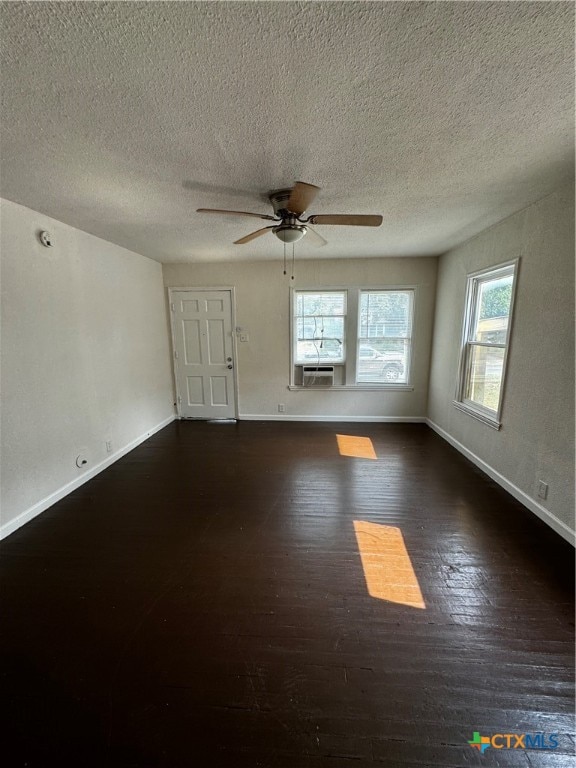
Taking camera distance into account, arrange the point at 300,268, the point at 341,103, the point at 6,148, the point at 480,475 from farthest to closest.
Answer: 1. the point at 300,268
2. the point at 480,475
3. the point at 6,148
4. the point at 341,103

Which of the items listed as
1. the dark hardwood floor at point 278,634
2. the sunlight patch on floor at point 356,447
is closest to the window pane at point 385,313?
the sunlight patch on floor at point 356,447

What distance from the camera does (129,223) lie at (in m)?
2.71

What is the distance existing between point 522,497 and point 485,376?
1239 mm

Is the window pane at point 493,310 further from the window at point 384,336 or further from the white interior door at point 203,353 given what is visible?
the white interior door at point 203,353

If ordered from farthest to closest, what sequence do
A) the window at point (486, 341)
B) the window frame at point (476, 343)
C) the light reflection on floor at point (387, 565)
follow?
the window at point (486, 341), the window frame at point (476, 343), the light reflection on floor at point (387, 565)

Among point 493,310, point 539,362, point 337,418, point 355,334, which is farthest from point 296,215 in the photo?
point 337,418

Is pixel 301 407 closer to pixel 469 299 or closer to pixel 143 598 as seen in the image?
pixel 469 299

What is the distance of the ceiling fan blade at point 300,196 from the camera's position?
5.51ft

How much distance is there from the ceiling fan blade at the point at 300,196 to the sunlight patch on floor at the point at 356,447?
2.59 metres

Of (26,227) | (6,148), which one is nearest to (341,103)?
(6,148)

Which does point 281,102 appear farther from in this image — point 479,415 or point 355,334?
point 355,334

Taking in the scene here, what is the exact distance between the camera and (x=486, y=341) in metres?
3.12

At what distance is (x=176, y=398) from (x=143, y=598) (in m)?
3.52

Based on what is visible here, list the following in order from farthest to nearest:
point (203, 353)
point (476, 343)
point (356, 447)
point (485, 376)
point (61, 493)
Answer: point (203, 353)
point (356, 447)
point (476, 343)
point (485, 376)
point (61, 493)
